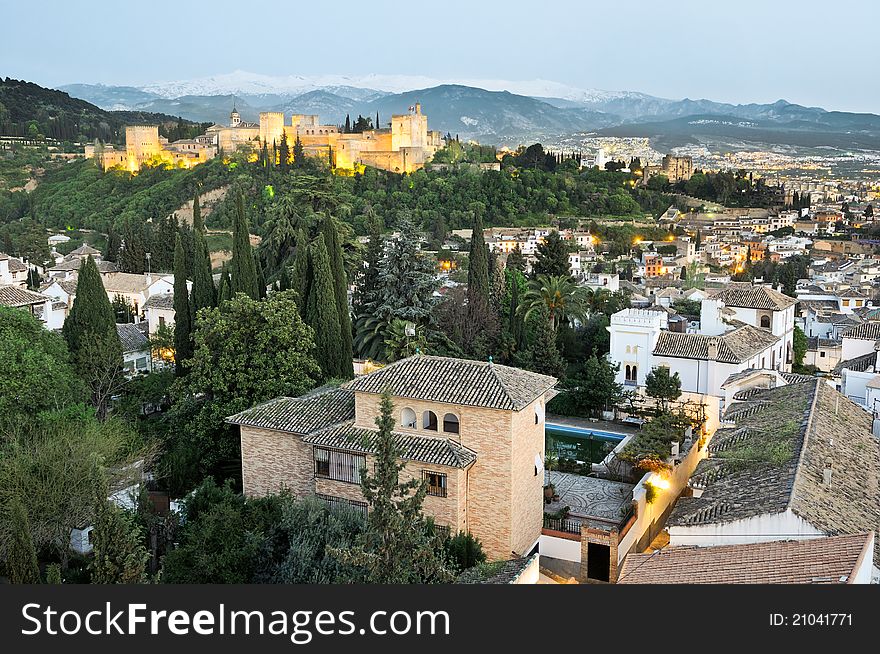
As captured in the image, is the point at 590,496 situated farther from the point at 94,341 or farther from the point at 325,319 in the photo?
the point at 94,341

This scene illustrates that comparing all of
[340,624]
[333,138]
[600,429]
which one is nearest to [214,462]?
[600,429]

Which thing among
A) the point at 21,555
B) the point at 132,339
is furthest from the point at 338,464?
the point at 132,339

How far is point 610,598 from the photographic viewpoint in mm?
4992

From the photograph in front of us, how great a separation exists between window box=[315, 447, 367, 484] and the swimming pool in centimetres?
742

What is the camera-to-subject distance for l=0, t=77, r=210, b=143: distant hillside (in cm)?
8481

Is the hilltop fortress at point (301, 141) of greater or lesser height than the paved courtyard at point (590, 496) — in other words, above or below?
above

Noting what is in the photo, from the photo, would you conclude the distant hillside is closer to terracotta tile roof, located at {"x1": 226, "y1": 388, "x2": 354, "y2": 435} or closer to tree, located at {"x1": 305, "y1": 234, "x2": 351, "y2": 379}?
tree, located at {"x1": 305, "y1": 234, "x2": 351, "y2": 379}

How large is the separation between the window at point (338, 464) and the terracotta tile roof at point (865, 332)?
19559 mm

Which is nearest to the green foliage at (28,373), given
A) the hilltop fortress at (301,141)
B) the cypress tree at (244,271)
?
the cypress tree at (244,271)

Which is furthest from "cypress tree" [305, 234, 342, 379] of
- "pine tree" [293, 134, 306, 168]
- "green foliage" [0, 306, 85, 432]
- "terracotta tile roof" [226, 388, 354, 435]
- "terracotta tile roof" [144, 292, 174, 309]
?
"pine tree" [293, 134, 306, 168]

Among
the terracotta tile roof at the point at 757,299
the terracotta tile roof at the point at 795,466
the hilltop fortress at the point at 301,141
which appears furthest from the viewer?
the hilltop fortress at the point at 301,141

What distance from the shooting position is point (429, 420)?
1311 cm

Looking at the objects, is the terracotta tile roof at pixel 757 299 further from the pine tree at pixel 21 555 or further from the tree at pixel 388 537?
the pine tree at pixel 21 555

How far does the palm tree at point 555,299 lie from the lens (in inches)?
1001
